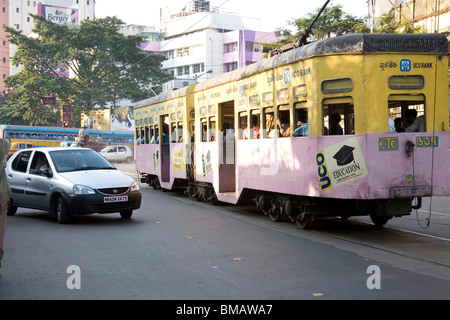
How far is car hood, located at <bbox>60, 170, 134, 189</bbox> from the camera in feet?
42.1

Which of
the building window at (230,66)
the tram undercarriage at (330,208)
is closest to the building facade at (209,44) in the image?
the building window at (230,66)

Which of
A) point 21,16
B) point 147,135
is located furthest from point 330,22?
point 21,16

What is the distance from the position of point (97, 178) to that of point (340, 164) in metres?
5.11

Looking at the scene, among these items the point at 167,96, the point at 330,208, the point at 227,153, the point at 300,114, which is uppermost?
the point at 167,96

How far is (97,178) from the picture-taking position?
13.1 meters

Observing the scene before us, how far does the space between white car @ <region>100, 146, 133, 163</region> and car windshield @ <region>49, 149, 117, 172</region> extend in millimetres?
42126

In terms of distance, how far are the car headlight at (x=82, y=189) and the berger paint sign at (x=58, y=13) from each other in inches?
4510

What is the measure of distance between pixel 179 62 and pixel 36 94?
2352cm

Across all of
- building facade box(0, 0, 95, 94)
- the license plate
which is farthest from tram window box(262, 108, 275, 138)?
Answer: building facade box(0, 0, 95, 94)

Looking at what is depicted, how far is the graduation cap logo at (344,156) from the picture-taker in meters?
10.6

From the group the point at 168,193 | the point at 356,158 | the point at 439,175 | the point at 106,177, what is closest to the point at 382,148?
the point at 356,158

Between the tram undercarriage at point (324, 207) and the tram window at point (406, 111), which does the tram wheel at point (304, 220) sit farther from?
the tram window at point (406, 111)

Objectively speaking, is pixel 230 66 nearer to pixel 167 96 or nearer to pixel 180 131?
pixel 167 96

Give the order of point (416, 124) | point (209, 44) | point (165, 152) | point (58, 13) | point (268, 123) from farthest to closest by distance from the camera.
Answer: point (58, 13), point (209, 44), point (165, 152), point (268, 123), point (416, 124)
